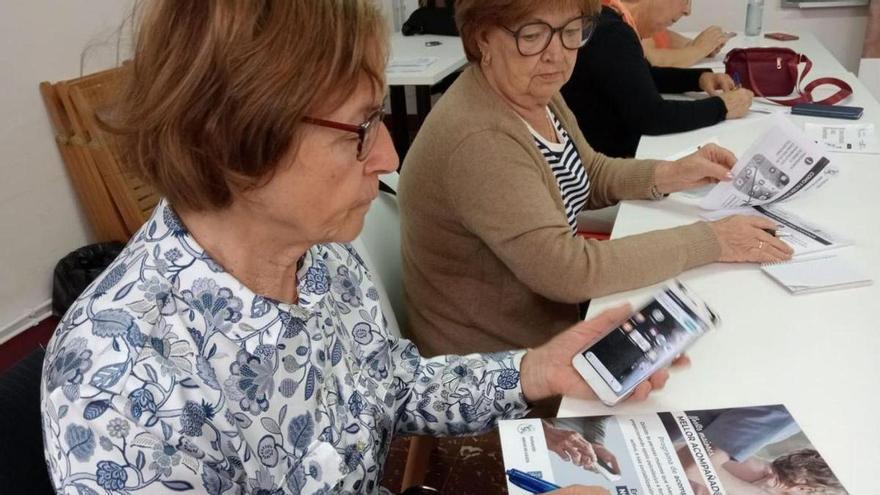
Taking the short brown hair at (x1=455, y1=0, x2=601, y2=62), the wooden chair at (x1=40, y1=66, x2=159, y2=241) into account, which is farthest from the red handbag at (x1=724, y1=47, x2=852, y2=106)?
the wooden chair at (x1=40, y1=66, x2=159, y2=241)

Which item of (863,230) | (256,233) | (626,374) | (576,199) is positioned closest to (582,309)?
(576,199)

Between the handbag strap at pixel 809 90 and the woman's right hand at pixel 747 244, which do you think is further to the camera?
the handbag strap at pixel 809 90

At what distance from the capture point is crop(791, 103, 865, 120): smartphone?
1906mm

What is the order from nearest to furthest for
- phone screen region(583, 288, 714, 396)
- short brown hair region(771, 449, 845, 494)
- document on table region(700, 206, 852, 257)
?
1. short brown hair region(771, 449, 845, 494)
2. phone screen region(583, 288, 714, 396)
3. document on table region(700, 206, 852, 257)

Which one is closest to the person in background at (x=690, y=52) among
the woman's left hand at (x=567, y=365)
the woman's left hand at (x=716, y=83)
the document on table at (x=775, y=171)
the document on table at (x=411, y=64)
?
the woman's left hand at (x=716, y=83)

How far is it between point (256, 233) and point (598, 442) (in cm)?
48

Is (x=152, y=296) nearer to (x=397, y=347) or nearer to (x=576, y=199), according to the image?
(x=397, y=347)

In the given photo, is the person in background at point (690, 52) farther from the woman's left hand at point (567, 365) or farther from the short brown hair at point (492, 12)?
the woman's left hand at point (567, 365)

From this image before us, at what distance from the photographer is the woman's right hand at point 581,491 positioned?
77cm

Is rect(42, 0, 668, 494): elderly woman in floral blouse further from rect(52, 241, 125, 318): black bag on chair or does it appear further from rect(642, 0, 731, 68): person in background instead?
rect(52, 241, 125, 318): black bag on chair

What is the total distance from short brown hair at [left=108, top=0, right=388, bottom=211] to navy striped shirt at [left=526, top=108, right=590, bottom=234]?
732 mm

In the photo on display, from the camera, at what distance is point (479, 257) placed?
1.39 m

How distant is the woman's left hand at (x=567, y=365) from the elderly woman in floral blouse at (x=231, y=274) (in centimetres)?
8

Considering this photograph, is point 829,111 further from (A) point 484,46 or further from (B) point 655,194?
(A) point 484,46
